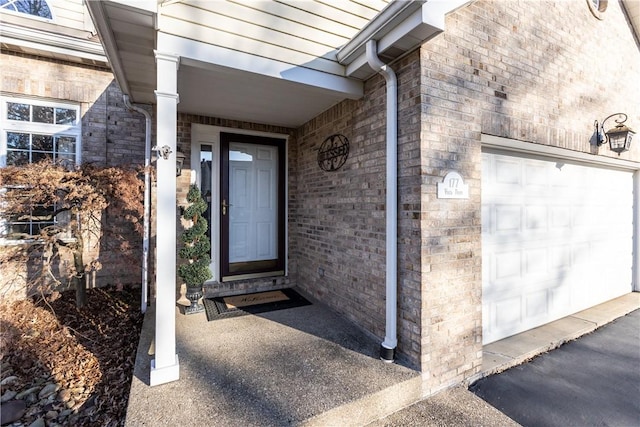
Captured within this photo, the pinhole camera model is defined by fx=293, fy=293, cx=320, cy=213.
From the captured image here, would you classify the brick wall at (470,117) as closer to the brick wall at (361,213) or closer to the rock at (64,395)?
A: the brick wall at (361,213)

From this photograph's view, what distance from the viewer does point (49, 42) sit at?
400cm

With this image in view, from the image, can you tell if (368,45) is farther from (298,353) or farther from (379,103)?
(298,353)

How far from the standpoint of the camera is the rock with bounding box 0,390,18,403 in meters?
2.27

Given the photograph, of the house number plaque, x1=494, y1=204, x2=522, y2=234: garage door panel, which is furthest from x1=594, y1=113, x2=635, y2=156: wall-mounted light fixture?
the house number plaque

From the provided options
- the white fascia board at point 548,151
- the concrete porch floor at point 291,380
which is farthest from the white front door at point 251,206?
the white fascia board at point 548,151

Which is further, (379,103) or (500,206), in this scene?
(500,206)

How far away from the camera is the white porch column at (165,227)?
2.15 metres

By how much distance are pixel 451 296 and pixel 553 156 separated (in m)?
2.48

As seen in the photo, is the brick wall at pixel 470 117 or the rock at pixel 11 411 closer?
the rock at pixel 11 411

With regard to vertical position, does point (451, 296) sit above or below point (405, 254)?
below

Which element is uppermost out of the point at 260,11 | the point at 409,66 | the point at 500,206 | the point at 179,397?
the point at 260,11

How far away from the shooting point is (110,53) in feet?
7.88

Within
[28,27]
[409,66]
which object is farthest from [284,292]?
[28,27]

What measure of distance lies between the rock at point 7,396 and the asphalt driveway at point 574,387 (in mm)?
3733
